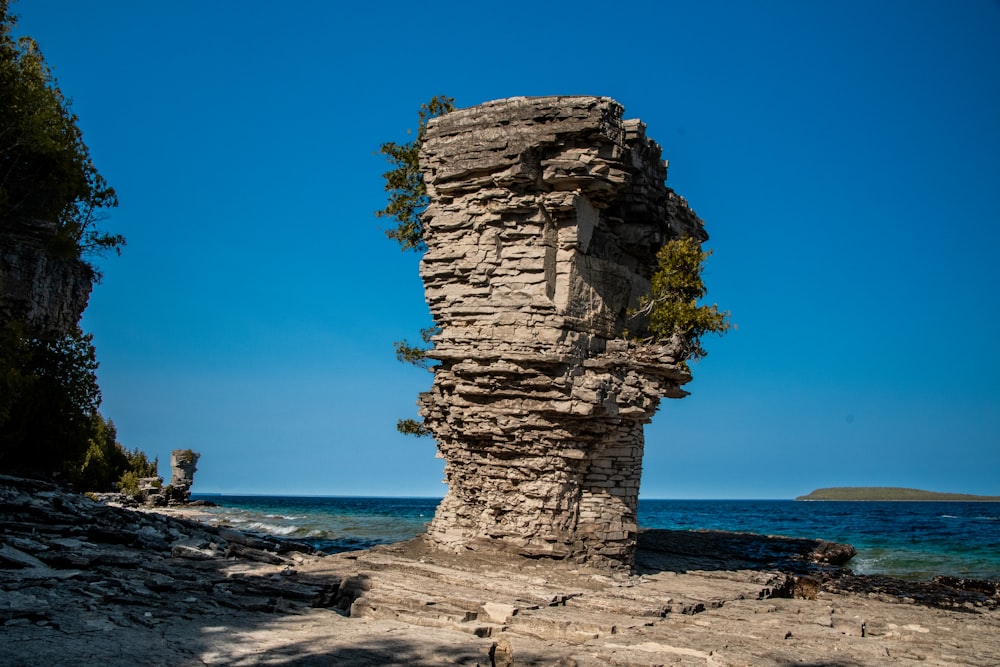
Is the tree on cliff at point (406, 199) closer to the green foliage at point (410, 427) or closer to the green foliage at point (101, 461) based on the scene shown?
the green foliage at point (410, 427)

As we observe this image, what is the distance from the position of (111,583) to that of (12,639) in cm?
300

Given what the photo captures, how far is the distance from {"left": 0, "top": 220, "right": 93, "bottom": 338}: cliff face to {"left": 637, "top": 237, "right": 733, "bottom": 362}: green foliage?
16297mm

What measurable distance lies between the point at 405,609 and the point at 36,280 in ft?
53.6

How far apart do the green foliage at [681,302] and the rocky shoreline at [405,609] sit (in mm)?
4899

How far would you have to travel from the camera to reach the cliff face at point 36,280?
20.2 metres

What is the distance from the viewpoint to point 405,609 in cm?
1058

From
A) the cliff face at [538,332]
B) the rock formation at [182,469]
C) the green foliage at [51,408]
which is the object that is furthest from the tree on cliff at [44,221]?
the rock formation at [182,469]

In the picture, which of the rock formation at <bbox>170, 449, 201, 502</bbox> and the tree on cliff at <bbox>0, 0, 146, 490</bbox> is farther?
the rock formation at <bbox>170, 449, 201, 502</bbox>

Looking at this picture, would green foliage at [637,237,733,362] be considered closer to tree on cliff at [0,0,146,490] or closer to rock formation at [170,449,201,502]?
tree on cliff at [0,0,146,490]

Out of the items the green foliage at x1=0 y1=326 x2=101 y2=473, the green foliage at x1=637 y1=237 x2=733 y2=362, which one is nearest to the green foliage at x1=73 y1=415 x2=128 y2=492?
the green foliage at x1=0 y1=326 x2=101 y2=473

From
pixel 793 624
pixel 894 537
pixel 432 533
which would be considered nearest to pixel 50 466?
pixel 432 533

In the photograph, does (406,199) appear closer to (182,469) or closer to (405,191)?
(405,191)

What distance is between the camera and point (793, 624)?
1152 centimetres

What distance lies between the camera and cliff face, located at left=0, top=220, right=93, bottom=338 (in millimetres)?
20234
